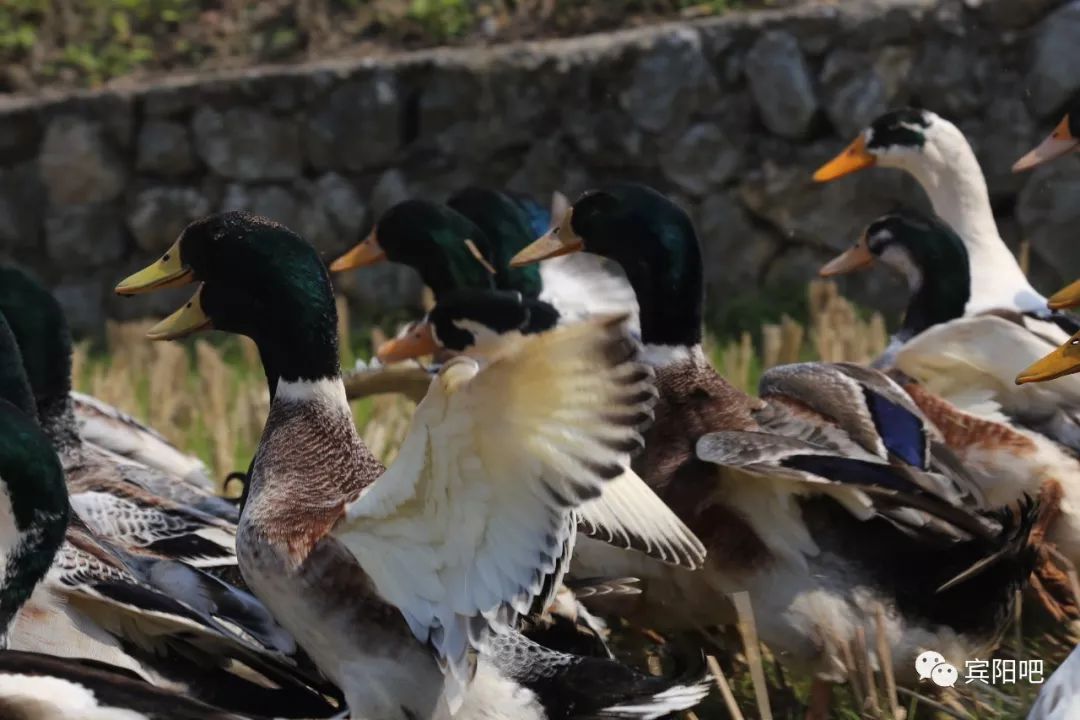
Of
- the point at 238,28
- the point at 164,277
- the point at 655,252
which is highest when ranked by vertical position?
the point at 164,277

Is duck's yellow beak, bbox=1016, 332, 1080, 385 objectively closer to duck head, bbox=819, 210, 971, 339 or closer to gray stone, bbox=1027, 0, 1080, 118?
duck head, bbox=819, 210, 971, 339

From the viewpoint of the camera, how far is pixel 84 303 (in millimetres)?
7906

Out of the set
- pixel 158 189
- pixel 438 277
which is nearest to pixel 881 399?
pixel 438 277

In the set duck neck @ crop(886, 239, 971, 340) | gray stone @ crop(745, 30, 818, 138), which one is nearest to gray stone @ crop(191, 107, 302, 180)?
gray stone @ crop(745, 30, 818, 138)

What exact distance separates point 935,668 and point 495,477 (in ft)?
3.53

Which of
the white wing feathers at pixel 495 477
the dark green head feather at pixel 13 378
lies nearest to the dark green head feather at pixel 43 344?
the dark green head feather at pixel 13 378

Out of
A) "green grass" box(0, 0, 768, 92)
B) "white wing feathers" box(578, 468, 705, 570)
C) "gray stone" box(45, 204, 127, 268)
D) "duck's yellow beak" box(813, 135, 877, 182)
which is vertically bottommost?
"gray stone" box(45, 204, 127, 268)

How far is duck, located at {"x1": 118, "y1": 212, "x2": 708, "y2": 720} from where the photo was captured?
2074 millimetres

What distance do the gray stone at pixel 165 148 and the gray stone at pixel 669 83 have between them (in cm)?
209

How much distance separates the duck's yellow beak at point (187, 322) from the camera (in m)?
2.79

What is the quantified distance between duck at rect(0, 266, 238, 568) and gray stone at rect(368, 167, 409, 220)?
11.9 ft

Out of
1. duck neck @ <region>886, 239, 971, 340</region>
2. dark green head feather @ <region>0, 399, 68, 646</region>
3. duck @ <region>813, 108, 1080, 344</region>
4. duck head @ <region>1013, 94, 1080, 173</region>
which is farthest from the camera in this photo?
duck head @ <region>1013, 94, 1080, 173</region>

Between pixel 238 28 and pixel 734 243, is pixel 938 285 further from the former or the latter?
pixel 238 28

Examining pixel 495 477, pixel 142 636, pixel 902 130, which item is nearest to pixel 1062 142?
pixel 902 130
